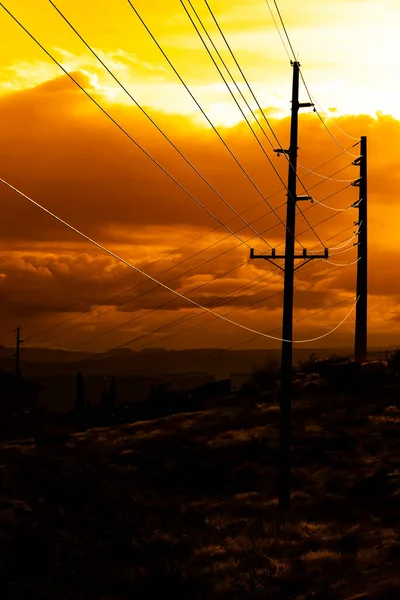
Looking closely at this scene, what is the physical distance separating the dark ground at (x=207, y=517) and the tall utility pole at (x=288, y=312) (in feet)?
6.22

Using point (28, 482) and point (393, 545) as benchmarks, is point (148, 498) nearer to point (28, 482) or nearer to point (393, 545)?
point (28, 482)

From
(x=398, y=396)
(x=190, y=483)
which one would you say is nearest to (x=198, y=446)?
(x=190, y=483)

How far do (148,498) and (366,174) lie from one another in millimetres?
34358

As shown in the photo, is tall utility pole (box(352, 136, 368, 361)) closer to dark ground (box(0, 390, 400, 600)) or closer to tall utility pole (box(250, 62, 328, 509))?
dark ground (box(0, 390, 400, 600))

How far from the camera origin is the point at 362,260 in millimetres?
64500

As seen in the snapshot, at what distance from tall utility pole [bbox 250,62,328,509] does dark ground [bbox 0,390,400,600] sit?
1897 millimetres

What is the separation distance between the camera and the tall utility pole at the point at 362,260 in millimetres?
63875

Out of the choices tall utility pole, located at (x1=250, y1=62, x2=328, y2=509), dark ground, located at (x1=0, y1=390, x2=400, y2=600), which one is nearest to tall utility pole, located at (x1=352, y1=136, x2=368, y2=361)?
dark ground, located at (x1=0, y1=390, x2=400, y2=600)

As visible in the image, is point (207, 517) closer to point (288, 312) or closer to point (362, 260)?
point (288, 312)

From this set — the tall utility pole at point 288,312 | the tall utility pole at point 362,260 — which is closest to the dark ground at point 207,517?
the tall utility pole at point 288,312

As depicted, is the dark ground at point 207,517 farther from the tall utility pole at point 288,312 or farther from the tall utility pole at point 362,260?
the tall utility pole at point 362,260

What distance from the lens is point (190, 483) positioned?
4453 cm

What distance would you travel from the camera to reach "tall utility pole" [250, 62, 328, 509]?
34375 mm

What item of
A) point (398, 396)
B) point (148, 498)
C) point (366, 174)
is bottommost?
point (148, 498)
